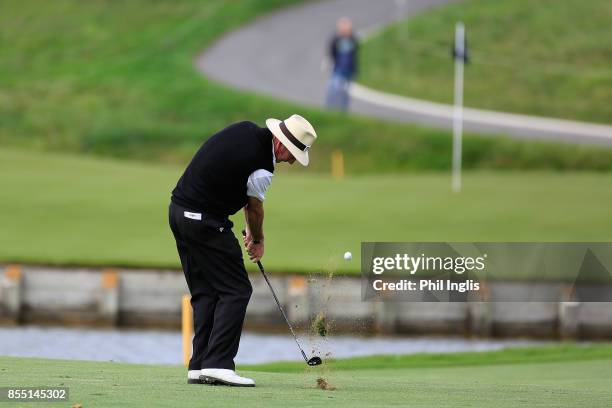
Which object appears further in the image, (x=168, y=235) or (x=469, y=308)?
(x=168, y=235)

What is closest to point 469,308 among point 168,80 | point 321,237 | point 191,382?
point 321,237

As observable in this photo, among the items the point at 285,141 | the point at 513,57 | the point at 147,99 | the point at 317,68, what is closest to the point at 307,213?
the point at 147,99

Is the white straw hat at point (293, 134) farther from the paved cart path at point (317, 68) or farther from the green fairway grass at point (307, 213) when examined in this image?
the paved cart path at point (317, 68)

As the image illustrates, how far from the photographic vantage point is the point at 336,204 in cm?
2791

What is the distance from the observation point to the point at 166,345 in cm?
2105

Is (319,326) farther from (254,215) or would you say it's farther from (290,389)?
(254,215)

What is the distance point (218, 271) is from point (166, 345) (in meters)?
10.6

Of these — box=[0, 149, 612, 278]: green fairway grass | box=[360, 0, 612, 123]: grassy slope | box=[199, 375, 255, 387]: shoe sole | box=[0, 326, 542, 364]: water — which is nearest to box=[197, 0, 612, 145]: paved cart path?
box=[360, 0, 612, 123]: grassy slope

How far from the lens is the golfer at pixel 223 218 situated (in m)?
10.4

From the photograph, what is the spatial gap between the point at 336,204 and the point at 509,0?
27858mm

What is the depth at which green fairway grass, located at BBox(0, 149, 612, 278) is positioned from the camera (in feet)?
79.8

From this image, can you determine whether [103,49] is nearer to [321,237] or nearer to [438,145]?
[438,145]

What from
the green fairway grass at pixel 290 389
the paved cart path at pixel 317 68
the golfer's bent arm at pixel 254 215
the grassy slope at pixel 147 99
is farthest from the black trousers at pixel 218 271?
the paved cart path at pixel 317 68

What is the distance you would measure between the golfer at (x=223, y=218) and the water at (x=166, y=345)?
8.91 meters
